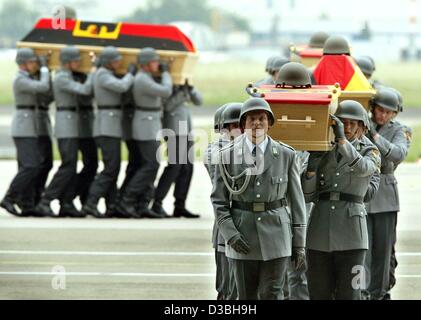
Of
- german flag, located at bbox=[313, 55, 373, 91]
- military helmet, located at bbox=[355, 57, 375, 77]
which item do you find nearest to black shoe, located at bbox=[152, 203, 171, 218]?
military helmet, located at bbox=[355, 57, 375, 77]

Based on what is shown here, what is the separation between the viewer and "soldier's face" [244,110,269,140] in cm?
884

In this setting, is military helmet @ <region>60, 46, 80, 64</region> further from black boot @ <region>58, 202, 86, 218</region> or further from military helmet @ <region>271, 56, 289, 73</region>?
military helmet @ <region>271, 56, 289, 73</region>

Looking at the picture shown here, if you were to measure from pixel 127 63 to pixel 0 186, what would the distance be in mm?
4386

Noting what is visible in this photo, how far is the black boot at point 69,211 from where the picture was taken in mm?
17438

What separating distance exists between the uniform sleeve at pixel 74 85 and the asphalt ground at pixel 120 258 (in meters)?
1.48

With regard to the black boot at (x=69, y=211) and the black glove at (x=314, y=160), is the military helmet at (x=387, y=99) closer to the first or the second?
the black glove at (x=314, y=160)

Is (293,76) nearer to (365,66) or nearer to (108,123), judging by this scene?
(365,66)

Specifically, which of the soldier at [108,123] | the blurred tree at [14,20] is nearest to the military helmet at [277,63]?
the soldier at [108,123]

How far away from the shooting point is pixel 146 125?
17.1 metres

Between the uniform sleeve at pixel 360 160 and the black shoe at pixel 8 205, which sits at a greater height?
the uniform sleeve at pixel 360 160

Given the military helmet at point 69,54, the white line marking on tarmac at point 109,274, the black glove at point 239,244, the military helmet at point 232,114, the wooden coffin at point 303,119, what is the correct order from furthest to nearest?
the military helmet at point 69,54
the white line marking on tarmac at point 109,274
the military helmet at point 232,114
the wooden coffin at point 303,119
the black glove at point 239,244

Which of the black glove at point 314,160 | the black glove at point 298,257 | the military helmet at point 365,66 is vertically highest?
the black glove at point 314,160

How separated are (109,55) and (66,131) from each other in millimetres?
1105

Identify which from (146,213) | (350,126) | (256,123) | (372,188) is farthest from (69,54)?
(256,123)
